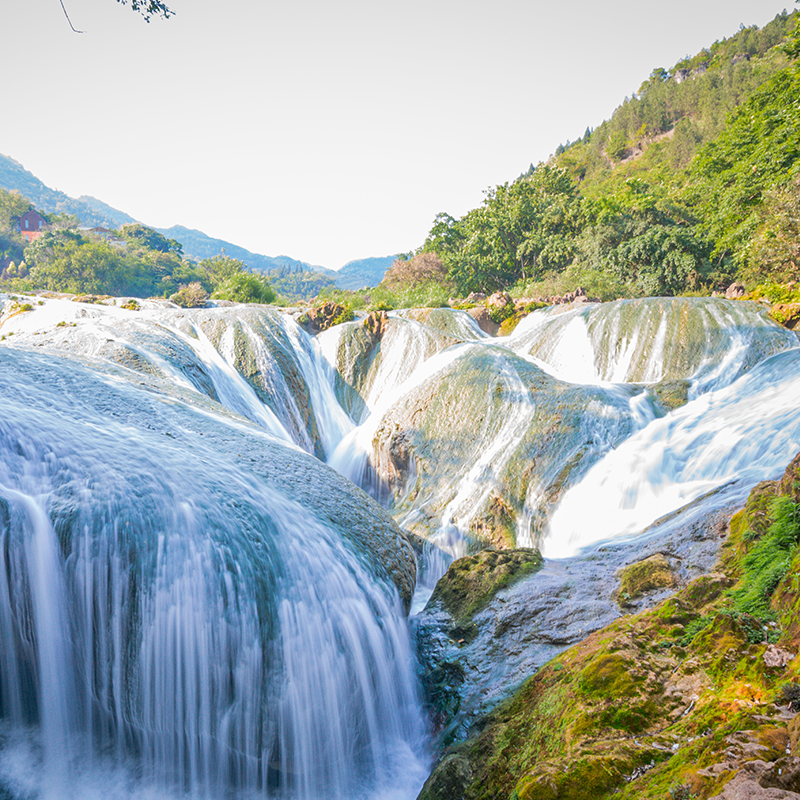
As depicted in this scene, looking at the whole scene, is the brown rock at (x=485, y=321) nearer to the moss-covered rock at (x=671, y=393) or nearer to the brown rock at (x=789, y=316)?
the brown rock at (x=789, y=316)

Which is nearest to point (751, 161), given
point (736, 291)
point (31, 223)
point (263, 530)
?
point (736, 291)

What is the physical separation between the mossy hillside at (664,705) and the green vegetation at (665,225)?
16.0 m

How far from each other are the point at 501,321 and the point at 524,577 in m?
13.3

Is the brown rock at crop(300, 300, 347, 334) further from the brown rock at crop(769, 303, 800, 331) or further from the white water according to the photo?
the brown rock at crop(769, 303, 800, 331)

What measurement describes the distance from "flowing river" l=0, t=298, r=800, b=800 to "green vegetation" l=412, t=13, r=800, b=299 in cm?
972

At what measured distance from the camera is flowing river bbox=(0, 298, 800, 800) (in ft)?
10.2

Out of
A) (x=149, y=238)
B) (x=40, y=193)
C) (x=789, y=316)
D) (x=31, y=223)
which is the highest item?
(x=40, y=193)

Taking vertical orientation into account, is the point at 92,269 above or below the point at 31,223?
below

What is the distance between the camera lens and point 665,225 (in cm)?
2359

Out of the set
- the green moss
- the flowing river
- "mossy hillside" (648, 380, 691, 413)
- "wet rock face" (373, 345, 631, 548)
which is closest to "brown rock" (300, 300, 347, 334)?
the flowing river

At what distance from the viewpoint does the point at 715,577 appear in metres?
2.97

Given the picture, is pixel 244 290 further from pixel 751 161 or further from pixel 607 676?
pixel 607 676

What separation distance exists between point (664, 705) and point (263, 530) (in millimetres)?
3117

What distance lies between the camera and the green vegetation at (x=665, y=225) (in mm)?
15367
